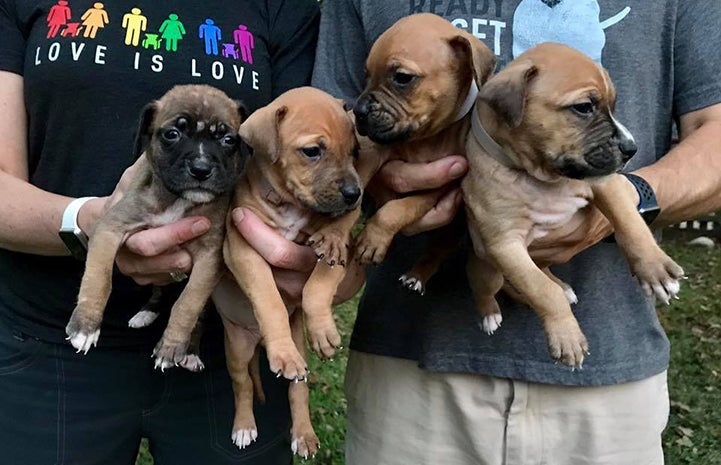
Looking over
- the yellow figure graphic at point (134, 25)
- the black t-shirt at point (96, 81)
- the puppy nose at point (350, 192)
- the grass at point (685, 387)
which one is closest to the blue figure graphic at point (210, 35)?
the black t-shirt at point (96, 81)

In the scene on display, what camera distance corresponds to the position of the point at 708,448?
21.0 feet

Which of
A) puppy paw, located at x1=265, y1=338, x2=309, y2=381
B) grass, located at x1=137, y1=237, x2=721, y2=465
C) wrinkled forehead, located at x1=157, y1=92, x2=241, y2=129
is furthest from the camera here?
grass, located at x1=137, y1=237, x2=721, y2=465

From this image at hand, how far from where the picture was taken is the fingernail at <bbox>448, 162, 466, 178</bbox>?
3010 millimetres

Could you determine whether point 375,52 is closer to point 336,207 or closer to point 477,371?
point 336,207

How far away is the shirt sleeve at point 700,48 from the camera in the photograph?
9.95 feet

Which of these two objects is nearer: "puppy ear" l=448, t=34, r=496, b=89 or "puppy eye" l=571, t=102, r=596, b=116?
"puppy eye" l=571, t=102, r=596, b=116

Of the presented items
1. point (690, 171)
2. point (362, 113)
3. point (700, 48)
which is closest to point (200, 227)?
point (362, 113)

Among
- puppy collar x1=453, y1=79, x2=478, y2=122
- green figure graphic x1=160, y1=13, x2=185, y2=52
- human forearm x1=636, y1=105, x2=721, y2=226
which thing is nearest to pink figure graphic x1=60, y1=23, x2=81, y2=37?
green figure graphic x1=160, y1=13, x2=185, y2=52

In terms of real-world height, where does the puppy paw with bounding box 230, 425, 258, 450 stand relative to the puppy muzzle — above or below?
below

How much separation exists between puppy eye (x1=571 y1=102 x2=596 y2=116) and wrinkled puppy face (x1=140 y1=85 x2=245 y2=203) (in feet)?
4.03

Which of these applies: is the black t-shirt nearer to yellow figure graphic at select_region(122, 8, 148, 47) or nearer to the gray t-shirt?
yellow figure graphic at select_region(122, 8, 148, 47)

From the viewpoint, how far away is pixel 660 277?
2.79m

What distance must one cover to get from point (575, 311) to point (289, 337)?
3.42 feet

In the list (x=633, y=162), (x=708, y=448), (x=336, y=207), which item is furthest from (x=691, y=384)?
(x=336, y=207)
